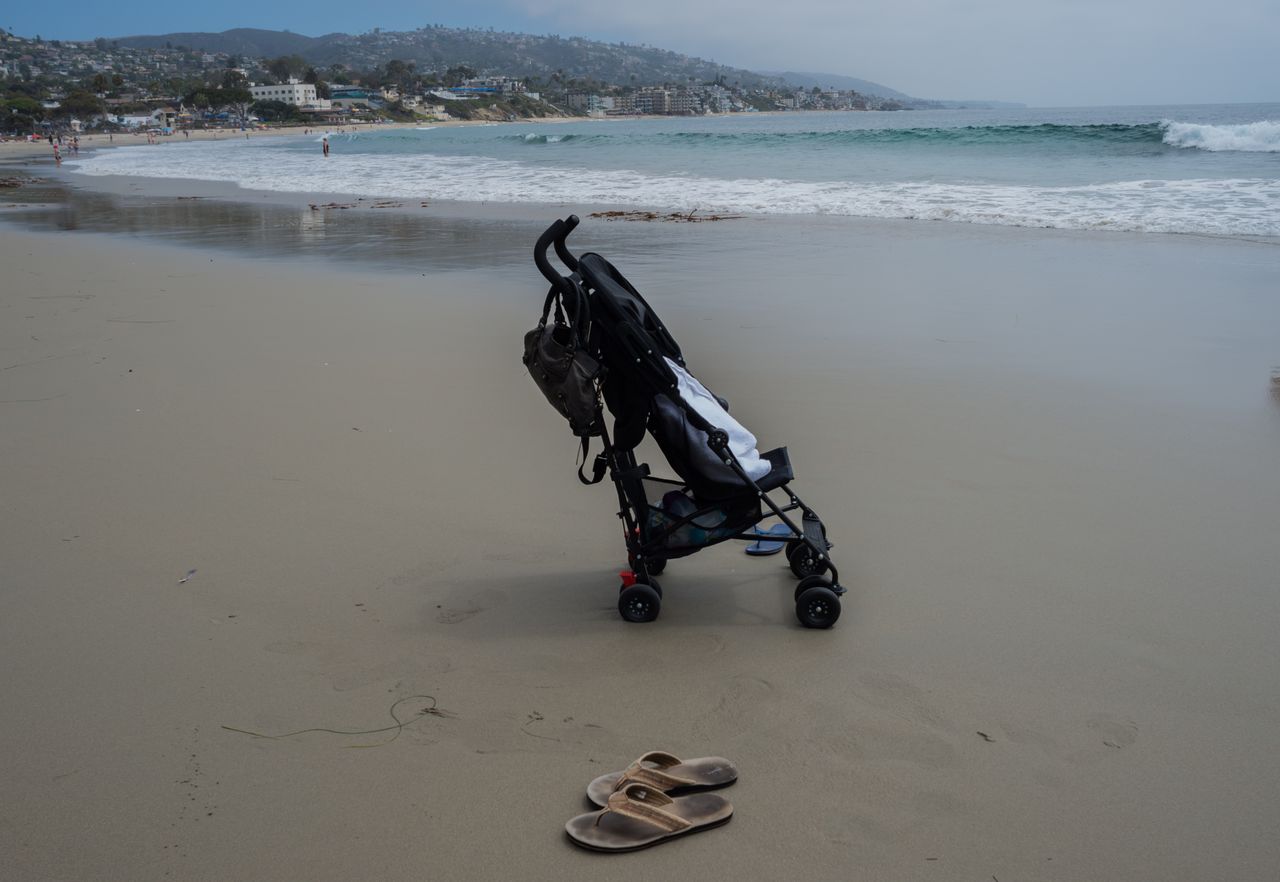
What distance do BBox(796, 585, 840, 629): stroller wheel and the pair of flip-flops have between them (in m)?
0.80

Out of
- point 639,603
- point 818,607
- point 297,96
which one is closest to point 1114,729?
point 818,607

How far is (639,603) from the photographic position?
3264 millimetres

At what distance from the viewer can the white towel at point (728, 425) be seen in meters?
3.27

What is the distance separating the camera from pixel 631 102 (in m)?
166

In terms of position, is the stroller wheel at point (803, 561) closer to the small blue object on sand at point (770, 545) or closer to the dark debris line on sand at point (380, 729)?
the small blue object on sand at point (770, 545)

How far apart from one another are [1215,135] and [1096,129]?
5203 millimetres

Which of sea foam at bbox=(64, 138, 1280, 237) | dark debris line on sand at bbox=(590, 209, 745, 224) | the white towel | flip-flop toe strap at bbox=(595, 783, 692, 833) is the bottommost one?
flip-flop toe strap at bbox=(595, 783, 692, 833)

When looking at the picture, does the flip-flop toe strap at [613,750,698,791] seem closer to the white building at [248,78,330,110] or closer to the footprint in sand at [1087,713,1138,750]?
the footprint in sand at [1087,713,1138,750]

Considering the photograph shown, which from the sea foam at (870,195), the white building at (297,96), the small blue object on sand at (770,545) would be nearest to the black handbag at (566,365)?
the small blue object on sand at (770,545)

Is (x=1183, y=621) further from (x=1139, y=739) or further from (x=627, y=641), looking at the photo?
(x=627, y=641)

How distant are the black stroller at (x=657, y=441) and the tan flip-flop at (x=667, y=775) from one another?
82cm

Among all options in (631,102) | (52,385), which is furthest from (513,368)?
(631,102)

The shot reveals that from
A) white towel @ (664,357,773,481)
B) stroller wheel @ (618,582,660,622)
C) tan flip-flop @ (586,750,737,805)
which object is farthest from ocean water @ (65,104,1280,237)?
tan flip-flop @ (586,750,737,805)

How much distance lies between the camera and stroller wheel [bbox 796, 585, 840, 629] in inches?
123
